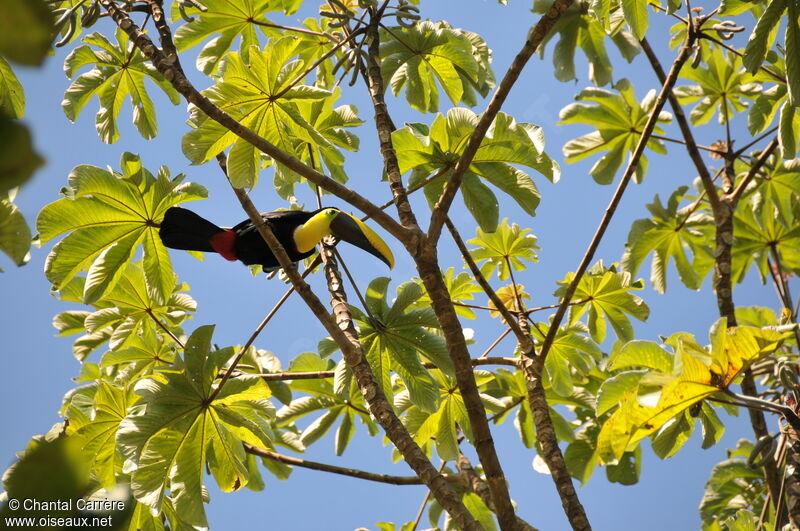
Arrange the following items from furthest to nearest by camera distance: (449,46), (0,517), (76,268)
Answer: (449,46)
(76,268)
(0,517)

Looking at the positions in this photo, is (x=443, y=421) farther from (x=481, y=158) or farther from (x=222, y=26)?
(x=222, y=26)

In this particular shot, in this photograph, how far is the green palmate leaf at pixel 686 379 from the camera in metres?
2.09

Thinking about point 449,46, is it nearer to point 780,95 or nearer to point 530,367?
point 530,367

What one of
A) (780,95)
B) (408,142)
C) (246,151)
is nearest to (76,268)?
(246,151)

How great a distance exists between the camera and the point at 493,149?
3.31 metres

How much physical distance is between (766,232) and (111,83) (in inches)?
180

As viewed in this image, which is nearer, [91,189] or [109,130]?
[91,189]

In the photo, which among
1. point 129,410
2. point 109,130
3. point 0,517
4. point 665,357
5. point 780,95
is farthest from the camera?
point 780,95

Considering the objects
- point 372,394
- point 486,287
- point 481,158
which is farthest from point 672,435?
point 481,158

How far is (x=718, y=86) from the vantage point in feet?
17.0

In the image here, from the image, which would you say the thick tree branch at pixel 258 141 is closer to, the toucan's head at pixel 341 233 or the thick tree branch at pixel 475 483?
the toucan's head at pixel 341 233

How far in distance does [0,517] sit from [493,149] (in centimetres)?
297

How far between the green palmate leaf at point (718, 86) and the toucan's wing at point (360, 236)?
287cm

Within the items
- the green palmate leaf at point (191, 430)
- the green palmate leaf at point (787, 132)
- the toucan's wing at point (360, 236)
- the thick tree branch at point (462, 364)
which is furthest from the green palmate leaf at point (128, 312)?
the green palmate leaf at point (787, 132)
